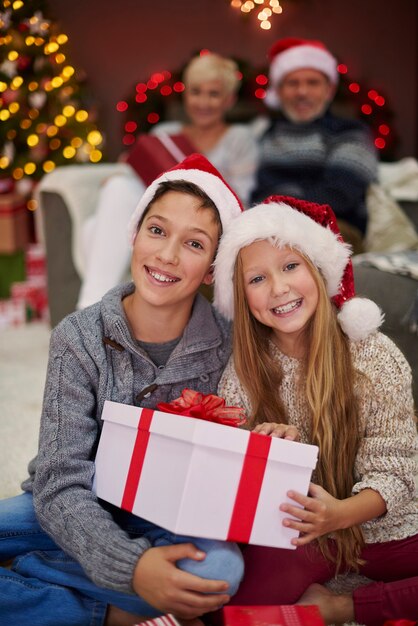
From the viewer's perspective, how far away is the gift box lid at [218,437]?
1.11 m

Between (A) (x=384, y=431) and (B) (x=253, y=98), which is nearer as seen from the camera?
(A) (x=384, y=431)

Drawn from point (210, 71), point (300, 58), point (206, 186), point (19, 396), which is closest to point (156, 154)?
point (210, 71)

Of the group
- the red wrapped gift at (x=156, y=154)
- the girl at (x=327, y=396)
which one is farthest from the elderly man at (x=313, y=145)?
the girl at (x=327, y=396)

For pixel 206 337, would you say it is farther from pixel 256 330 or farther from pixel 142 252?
pixel 142 252

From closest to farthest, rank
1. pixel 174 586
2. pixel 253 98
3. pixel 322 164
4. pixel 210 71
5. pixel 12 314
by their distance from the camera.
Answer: pixel 174 586 → pixel 322 164 → pixel 210 71 → pixel 12 314 → pixel 253 98

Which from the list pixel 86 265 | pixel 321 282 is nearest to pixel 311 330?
pixel 321 282

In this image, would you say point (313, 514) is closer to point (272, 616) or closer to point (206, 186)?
point (272, 616)

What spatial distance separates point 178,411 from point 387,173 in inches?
83.5

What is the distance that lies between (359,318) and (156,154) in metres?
1.39

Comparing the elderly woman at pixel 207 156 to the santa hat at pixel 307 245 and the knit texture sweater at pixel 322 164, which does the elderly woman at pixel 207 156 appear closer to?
the knit texture sweater at pixel 322 164

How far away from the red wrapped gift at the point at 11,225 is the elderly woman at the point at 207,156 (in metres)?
0.81

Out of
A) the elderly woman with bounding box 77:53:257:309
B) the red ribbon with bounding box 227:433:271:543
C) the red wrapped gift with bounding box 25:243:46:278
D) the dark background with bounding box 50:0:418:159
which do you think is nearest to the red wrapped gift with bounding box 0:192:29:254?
the red wrapped gift with bounding box 25:243:46:278

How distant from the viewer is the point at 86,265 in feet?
9.52

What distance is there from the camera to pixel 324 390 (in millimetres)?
1364
